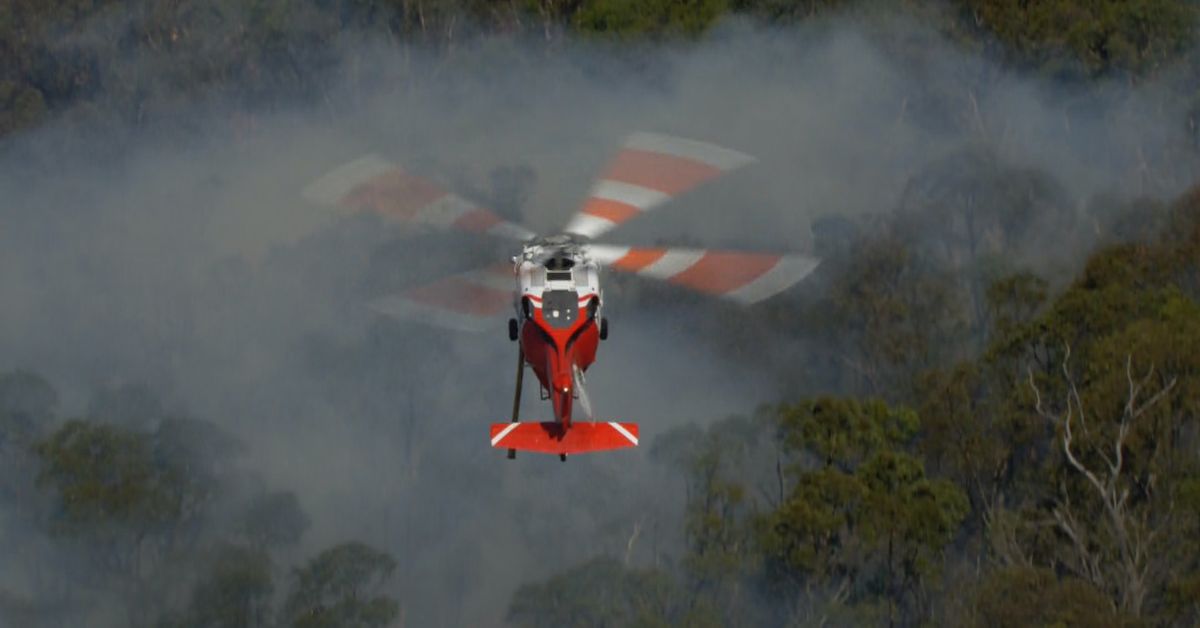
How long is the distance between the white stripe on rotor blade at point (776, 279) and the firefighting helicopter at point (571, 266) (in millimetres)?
14

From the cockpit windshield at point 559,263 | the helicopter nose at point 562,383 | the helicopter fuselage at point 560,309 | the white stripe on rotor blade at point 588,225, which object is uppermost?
the white stripe on rotor blade at point 588,225

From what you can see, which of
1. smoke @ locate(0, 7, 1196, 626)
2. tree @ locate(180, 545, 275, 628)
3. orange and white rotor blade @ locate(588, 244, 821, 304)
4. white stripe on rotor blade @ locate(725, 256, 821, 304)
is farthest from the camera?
smoke @ locate(0, 7, 1196, 626)

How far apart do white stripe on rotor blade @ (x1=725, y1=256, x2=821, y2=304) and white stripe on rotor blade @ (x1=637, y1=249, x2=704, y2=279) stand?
2.20 ft

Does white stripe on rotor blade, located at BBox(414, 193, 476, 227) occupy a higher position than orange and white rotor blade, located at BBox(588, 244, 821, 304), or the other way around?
white stripe on rotor blade, located at BBox(414, 193, 476, 227)

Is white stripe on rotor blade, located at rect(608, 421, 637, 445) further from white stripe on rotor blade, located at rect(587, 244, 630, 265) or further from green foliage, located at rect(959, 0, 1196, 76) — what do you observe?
green foliage, located at rect(959, 0, 1196, 76)

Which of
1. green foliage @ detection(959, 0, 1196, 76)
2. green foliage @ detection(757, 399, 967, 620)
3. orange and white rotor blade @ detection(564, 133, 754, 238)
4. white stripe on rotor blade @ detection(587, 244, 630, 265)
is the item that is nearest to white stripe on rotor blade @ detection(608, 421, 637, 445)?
white stripe on rotor blade @ detection(587, 244, 630, 265)

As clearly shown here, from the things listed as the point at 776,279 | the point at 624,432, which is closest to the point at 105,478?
the point at 776,279

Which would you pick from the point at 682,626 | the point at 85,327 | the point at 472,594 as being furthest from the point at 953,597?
the point at 85,327

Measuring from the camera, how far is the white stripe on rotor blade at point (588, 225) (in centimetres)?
3450

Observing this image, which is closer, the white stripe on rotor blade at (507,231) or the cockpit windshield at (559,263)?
the cockpit windshield at (559,263)

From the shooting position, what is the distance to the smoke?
222 ft

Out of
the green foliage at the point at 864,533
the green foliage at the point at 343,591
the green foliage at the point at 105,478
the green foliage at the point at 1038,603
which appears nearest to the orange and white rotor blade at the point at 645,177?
the green foliage at the point at 1038,603

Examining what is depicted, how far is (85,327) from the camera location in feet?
227

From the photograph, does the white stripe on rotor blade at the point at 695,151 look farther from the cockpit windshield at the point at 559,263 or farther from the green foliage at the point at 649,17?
the green foliage at the point at 649,17
